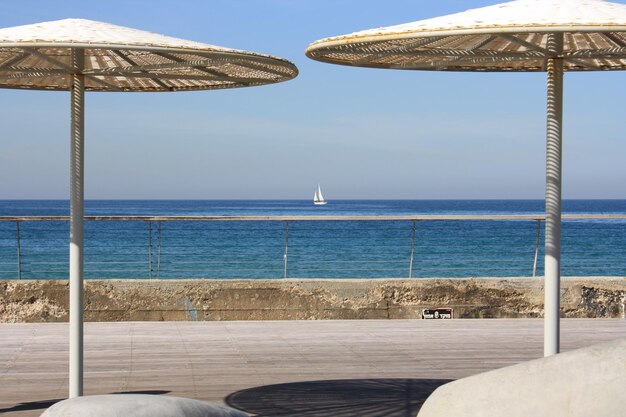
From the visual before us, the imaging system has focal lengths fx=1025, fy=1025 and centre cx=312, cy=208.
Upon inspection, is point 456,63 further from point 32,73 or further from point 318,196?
point 318,196

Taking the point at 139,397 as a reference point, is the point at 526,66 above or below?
above

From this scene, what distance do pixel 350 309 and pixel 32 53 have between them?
5619mm

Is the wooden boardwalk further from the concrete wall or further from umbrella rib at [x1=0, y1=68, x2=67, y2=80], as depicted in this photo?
umbrella rib at [x1=0, y1=68, x2=67, y2=80]

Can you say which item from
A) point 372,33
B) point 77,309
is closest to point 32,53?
point 77,309

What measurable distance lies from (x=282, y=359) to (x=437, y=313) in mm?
2796

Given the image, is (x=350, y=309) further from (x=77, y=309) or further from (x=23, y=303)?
(x=77, y=309)

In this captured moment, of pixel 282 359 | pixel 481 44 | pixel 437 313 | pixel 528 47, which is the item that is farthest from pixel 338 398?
pixel 437 313

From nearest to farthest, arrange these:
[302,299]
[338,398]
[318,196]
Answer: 1. [338,398]
2. [302,299]
3. [318,196]

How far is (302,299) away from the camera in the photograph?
1017 cm

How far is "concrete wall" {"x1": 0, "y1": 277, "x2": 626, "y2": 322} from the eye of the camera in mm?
A: 9875

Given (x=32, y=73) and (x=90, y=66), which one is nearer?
(x=32, y=73)

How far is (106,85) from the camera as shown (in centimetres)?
680

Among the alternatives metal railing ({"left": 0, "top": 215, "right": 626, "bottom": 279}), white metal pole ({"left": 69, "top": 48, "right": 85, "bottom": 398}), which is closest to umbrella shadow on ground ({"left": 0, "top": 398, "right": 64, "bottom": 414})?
white metal pole ({"left": 69, "top": 48, "right": 85, "bottom": 398})

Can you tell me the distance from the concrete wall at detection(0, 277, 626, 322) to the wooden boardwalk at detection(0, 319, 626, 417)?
0.78 ft
